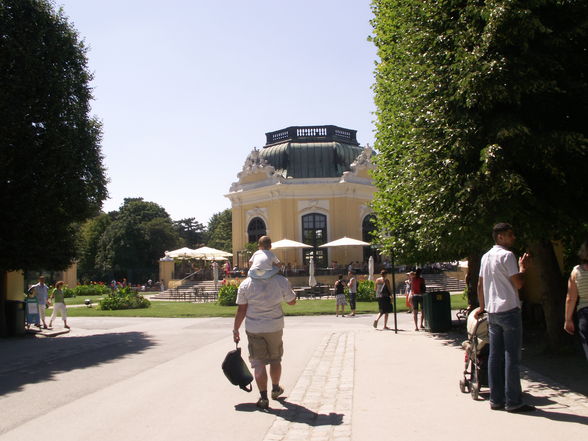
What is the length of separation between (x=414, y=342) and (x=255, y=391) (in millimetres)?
5594

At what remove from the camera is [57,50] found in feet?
53.5

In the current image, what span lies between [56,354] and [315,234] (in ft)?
100

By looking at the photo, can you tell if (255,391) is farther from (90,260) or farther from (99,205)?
(90,260)

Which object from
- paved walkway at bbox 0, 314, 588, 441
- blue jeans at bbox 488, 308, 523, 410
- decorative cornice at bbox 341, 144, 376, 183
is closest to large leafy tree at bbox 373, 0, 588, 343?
paved walkway at bbox 0, 314, 588, 441

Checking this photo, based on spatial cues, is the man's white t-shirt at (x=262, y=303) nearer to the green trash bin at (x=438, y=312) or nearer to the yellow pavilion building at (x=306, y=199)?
the green trash bin at (x=438, y=312)

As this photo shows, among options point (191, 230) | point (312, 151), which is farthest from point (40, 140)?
point (191, 230)

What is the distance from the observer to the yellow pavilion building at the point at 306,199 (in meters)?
41.7

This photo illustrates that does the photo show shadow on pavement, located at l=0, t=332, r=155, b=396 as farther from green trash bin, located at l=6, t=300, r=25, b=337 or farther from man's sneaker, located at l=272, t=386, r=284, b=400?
man's sneaker, located at l=272, t=386, r=284, b=400

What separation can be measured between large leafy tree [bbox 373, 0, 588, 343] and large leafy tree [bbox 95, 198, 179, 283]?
55226 millimetres

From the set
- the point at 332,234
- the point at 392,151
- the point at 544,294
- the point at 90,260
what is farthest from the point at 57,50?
the point at 90,260

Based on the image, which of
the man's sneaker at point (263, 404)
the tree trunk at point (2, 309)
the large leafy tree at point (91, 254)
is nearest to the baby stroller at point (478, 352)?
the man's sneaker at point (263, 404)

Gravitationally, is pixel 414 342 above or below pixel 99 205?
below

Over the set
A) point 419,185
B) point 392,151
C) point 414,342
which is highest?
point 392,151

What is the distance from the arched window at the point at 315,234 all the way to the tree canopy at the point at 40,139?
25.8 m
